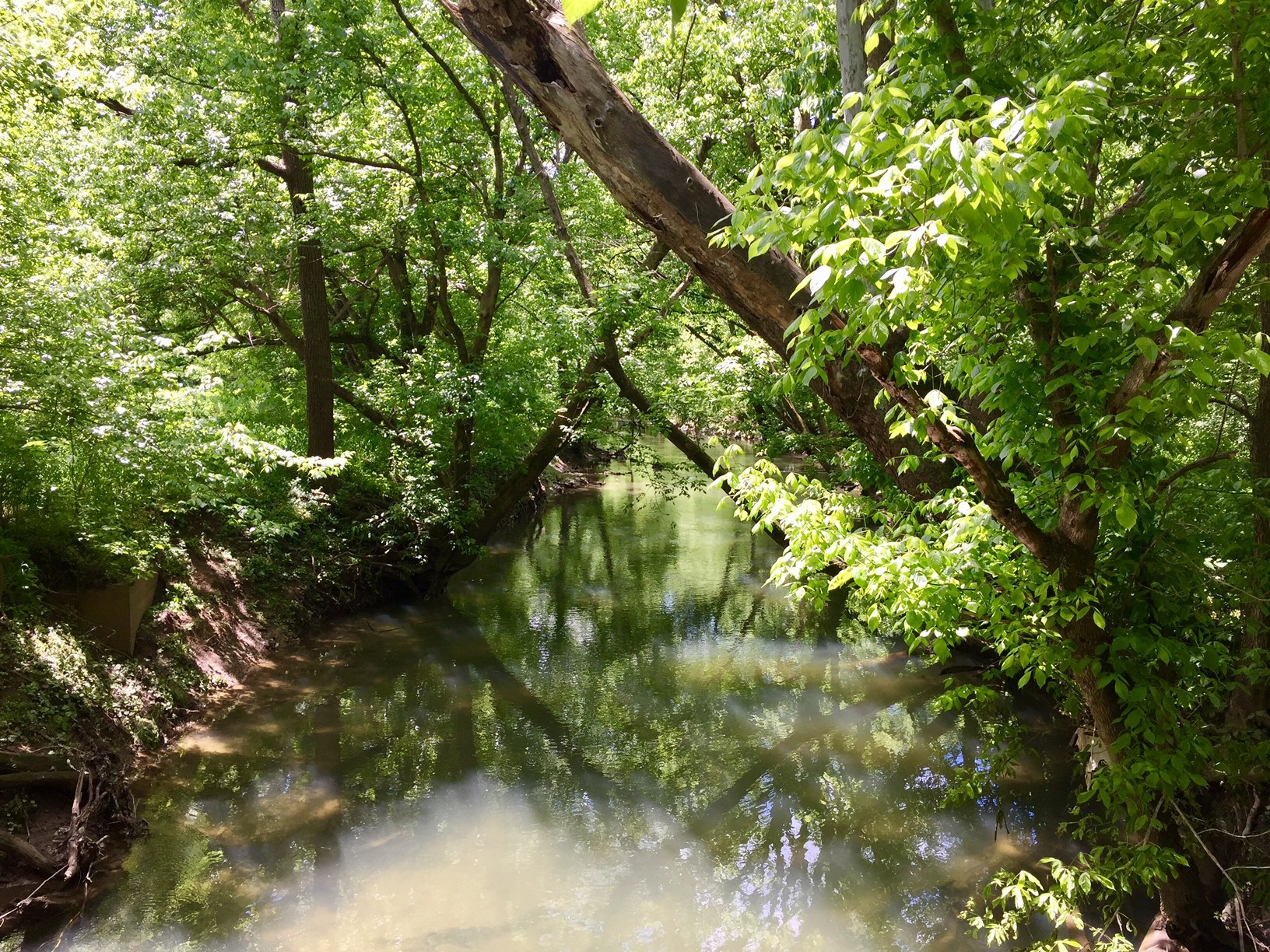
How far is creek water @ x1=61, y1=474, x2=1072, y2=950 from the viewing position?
18.1 ft

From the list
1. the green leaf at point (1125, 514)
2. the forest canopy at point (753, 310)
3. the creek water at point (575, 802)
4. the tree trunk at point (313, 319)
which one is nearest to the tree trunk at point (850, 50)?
the forest canopy at point (753, 310)

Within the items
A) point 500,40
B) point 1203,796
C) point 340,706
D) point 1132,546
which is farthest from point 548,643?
point 500,40

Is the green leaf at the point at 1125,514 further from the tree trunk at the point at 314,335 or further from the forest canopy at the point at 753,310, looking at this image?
the tree trunk at the point at 314,335

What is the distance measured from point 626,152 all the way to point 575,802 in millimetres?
6008

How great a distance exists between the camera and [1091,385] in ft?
9.48

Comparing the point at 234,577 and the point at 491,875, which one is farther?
the point at 234,577

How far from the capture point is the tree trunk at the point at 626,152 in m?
2.65

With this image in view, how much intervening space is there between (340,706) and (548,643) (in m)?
3.30

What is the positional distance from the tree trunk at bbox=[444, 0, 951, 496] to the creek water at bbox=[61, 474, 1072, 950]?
176 inches

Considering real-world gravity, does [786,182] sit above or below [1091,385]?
above

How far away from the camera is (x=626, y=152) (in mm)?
2791

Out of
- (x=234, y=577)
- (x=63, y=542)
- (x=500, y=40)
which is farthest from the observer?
(x=234, y=577)

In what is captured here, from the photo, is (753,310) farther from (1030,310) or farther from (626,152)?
(1030,310)

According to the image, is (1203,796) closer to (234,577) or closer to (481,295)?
(234,577)
